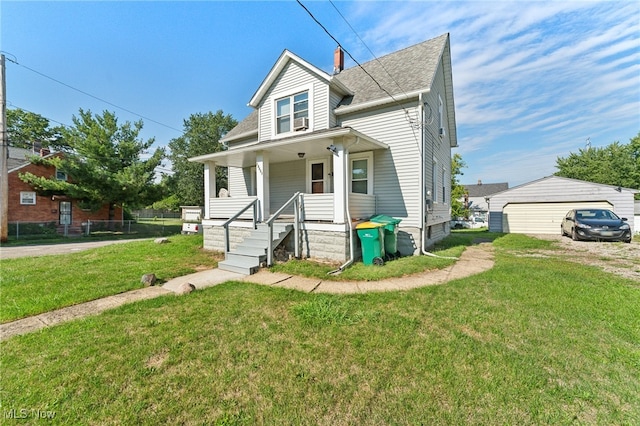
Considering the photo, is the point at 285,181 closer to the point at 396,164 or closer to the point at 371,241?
the point at 396,164

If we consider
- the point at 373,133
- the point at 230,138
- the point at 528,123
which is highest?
the point at 528,123

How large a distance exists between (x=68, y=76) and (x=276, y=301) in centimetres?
1916

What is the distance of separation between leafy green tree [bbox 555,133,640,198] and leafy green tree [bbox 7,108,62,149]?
6696 centimetres

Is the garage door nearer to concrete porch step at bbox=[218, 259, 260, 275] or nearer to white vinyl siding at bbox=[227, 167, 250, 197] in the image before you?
white vinyl siding at bbox=[227, 167, 250, 197]

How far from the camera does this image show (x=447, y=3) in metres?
6.55

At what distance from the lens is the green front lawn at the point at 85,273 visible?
450cm

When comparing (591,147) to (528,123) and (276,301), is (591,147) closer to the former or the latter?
(528,123)

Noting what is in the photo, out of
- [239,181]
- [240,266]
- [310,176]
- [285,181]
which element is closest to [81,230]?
[239,181]

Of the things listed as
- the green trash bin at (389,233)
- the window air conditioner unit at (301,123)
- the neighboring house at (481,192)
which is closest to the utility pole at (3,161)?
the window air conditioner unit at (301,123)

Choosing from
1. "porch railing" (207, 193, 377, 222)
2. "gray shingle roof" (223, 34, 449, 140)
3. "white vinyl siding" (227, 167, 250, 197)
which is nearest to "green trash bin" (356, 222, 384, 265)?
"porch railing" (207, 193, 377, 222)

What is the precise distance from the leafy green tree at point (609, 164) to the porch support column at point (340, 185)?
43.4 m

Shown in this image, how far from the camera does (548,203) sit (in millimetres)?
16094

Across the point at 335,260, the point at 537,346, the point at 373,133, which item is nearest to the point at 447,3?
the point at 373,133

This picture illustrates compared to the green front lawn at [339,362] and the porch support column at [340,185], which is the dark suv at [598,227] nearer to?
the green front lawn at [339,362]
